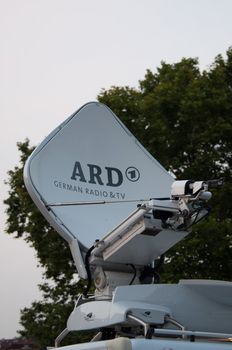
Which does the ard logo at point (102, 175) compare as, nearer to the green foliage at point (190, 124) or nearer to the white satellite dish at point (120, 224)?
the white satellite dish at point (120, 224)

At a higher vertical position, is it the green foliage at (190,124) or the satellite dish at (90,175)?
the green foliage at (190,124)

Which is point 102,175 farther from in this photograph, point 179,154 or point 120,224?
point 179,154

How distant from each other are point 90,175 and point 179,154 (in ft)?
46.3

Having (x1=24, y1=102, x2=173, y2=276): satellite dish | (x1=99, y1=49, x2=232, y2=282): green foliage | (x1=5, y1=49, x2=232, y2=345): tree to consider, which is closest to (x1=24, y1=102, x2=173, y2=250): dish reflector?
(x1=24, y1=102, x2=173, y2=276): satellite dish

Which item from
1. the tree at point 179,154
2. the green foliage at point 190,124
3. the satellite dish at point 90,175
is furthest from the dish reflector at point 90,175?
the green foliage at point 190,124

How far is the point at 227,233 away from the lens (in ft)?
72.9

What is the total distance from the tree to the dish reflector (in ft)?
34.4

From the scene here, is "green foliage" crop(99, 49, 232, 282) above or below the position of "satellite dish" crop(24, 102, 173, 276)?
above

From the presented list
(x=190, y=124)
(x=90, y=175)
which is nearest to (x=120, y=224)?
(x=90, y=175)

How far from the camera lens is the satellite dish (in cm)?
1001

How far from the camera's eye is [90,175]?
1077 centimetres

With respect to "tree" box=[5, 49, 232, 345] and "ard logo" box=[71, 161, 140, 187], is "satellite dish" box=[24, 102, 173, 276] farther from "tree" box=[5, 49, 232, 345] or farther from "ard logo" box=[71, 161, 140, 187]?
"tree" box=[5, 49, 232, 345]

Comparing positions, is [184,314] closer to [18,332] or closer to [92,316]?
[92,316]

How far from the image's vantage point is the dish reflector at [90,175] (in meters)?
10.0
